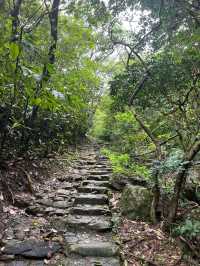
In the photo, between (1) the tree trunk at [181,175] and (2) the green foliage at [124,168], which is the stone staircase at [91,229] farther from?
(1) the tree trunk at [181,175]

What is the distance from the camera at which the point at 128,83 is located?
8.67 m

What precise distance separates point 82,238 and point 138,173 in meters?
2.57

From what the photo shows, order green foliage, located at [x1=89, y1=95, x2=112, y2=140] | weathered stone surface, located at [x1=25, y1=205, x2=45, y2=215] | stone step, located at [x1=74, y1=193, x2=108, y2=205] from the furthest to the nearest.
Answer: green foliage, located at [x1=89, y1=95, x2=112, y2=140] → stone step, located at [x1=74, y1=193, x2=108, y2=205] → weathered stone surface, located at [x1=25, y1=205, x2=45, y2=215]

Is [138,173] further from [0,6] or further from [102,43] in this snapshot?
[102,43]

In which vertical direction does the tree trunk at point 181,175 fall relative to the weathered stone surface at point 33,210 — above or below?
above

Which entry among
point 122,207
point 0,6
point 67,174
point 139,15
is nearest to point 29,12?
point 0,6

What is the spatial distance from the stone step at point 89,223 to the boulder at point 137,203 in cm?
38

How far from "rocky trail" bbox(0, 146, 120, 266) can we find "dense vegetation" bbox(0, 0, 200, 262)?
2.95 feet

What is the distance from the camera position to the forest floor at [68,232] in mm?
3215

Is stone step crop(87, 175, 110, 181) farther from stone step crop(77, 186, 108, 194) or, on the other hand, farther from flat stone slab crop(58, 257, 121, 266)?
flat stone slab crop(58, 257, 121, 266)

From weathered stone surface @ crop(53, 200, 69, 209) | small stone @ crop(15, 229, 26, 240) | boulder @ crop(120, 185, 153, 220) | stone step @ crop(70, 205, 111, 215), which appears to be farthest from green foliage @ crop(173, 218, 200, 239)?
weathered stone surface @ crop(53, 200, 69, 209)

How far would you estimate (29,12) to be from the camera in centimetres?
837

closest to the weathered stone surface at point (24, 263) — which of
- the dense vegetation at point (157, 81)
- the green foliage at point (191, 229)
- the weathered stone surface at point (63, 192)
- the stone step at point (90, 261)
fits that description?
the stone step at point (90, 261)

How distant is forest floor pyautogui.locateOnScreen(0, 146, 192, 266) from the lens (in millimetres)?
3215
